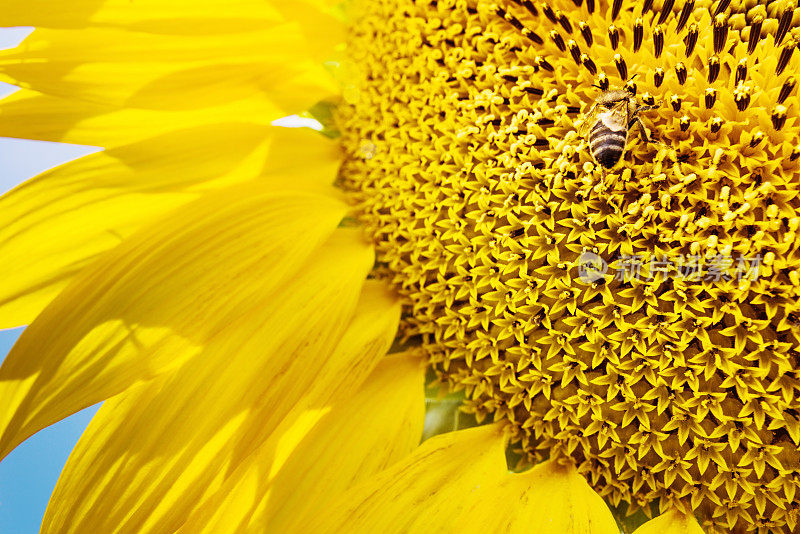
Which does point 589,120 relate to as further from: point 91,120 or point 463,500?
point 91,120

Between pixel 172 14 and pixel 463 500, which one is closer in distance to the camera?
pixel 463 500

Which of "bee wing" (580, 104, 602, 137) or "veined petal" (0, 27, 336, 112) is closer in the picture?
"bee wing" (580, 104, 602, 137)

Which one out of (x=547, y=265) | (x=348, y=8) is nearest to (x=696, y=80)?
(x=547, y=265)

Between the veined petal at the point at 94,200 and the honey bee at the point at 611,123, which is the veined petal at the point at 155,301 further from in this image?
the honey bee at the point at 611,123

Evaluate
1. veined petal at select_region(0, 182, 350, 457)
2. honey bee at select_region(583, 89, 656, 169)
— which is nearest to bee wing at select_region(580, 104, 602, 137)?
honey bee at select_region(583, 89, 656, 169)

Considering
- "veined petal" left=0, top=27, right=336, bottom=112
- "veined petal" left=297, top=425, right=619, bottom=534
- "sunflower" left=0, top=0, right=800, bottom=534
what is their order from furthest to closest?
"veined petal" left=0, top=27, right=336, bottom=112
"veined petal" left=297, top=425, right=619, bottom=534
"sunflower" left=0, top=0, right=800, bottom=534

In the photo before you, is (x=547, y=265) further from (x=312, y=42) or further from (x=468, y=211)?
(x=312, y=42)

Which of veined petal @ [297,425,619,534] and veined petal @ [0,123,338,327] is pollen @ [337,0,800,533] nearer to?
veined petal @ [297,425,619,534]

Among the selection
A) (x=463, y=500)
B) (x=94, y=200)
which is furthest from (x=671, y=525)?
(x=94, y=200)
